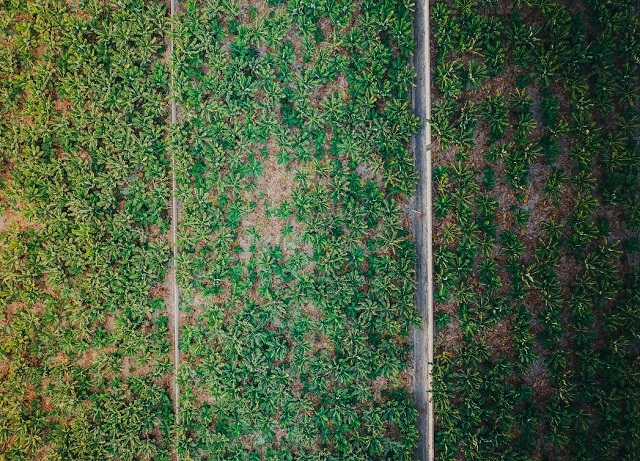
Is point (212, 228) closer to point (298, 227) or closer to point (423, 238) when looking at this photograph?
point (298, 227)

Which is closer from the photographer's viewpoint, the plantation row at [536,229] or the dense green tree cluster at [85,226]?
the plantation row at [536,229]

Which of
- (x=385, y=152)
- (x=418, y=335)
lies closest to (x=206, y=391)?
(x=418, y=335)

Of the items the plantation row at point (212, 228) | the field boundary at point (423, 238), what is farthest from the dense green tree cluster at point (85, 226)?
the field boundary at point (423, 238)

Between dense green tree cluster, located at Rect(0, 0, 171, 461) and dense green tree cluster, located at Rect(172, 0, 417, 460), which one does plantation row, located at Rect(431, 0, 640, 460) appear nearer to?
dense green tree cluster, located at Rect(172, 0, 417, 460)

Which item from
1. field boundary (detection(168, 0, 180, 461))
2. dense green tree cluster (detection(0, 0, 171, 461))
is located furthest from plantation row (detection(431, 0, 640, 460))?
dense green tree cluster (detection(0, 0, 171, 461))

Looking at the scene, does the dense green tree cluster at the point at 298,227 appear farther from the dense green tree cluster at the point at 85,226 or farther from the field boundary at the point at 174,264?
the dense green tree cluster at the point at 85,226

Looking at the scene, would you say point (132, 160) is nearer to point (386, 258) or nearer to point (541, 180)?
point (386, 258)
